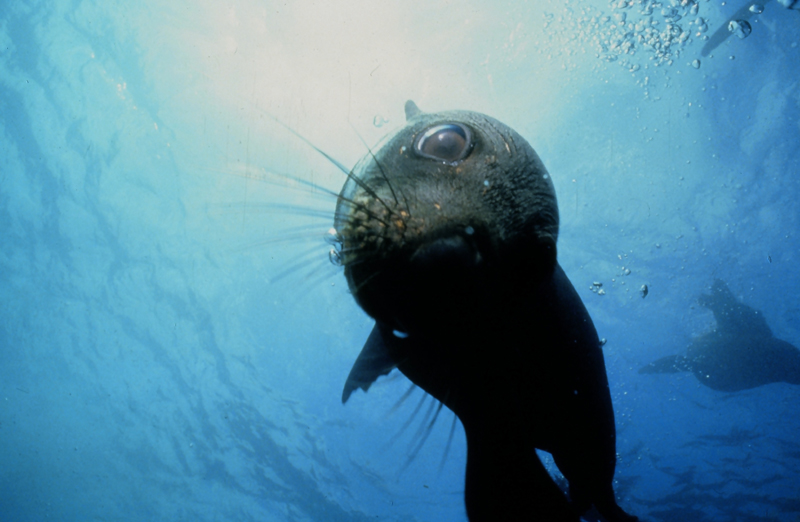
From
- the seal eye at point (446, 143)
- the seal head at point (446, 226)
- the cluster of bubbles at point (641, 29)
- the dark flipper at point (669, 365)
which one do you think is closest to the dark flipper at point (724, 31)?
the cluster of bubbles at point (641, 29)

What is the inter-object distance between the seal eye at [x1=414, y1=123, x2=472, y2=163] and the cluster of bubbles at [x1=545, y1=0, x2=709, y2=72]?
23.2 ft

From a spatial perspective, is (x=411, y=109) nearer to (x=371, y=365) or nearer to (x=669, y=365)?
(x=371, y=365)

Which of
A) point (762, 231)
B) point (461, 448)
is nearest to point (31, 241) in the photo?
point (461, 448)

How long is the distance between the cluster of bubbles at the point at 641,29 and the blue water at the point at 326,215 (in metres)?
0.05

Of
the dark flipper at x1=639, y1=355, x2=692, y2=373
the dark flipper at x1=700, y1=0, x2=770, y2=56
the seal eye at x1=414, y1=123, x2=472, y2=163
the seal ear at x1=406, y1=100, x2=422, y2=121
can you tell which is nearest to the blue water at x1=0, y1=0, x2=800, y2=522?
the dark flipper at x1=700, y1=0, x2=770, y2=56

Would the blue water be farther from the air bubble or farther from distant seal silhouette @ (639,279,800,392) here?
distant seal silhouette @ (639,279,800,392)

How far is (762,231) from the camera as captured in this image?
988 cm

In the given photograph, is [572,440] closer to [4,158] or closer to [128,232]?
[128,232]

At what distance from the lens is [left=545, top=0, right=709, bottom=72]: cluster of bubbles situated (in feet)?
22.4

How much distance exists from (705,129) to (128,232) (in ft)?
58.1

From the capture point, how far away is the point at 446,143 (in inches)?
63.0

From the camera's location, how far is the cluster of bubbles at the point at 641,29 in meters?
6.82

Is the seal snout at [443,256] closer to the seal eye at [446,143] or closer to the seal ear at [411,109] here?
the seal eye at [446,143]

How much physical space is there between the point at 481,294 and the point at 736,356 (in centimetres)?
1753
